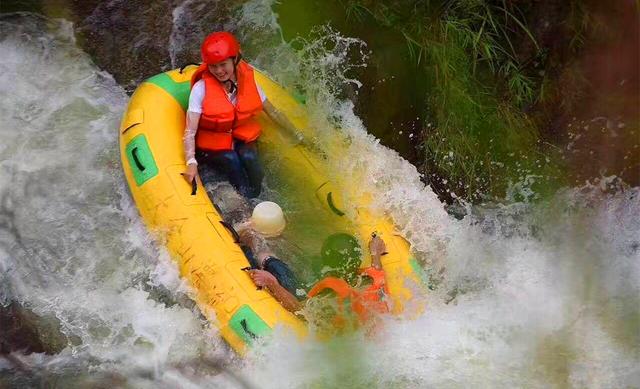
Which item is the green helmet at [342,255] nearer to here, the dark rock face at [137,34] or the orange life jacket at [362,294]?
the orange life jacket at [362,294]

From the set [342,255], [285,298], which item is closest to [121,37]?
[285,298]

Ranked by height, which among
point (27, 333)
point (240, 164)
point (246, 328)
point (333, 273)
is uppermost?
point (333, 273)

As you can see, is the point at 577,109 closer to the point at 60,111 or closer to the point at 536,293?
the point at 536,293

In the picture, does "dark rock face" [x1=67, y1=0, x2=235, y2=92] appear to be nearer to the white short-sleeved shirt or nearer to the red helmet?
the white short-sleeved shirt

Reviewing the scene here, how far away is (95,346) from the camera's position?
4.30 metres

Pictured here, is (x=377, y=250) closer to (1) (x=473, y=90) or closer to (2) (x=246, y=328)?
(2) (x=246, y=328)

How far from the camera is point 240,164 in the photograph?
486 centimetres

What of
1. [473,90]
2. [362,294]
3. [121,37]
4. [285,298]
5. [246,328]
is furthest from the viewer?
[121,37]

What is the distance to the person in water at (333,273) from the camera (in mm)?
3836

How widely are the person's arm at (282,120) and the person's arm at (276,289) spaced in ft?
3.66

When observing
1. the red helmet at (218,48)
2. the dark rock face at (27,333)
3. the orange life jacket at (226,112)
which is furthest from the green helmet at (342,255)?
the dark rock face at (27,333)

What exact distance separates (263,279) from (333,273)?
43 cm

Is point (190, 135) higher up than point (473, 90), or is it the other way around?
point (473, 90)

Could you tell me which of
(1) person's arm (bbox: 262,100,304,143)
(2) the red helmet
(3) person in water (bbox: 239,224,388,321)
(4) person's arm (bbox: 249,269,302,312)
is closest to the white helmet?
(3) person in water (bbox: 239,224,388,321)
